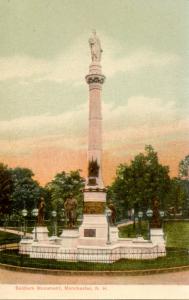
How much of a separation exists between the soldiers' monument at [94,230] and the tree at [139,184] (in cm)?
866

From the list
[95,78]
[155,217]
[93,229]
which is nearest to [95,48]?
[95,78]

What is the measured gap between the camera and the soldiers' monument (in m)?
16.5

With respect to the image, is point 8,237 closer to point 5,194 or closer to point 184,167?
point 5,194

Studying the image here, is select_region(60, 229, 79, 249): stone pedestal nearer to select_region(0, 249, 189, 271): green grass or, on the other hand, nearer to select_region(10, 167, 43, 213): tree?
select_region(0, 249, 189, 271): green grass

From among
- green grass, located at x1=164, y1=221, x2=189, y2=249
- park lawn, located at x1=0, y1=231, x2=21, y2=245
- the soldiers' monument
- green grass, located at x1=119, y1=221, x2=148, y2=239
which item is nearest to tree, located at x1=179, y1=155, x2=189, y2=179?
the soldiers' monument

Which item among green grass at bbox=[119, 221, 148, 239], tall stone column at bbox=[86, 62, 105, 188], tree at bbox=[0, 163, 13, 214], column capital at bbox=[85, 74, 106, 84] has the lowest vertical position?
green grass at bbox=[119, 221, 148, 239]

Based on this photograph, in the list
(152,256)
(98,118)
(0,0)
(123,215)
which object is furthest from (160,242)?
(123,215)

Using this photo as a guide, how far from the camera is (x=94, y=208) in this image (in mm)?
17516

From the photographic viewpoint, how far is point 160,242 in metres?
18.0

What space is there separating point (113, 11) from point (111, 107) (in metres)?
5.32

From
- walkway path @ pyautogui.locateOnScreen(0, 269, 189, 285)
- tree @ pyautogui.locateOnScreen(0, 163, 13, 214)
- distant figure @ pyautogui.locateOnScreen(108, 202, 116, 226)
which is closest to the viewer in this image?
walkway path @ pyautogui.locateOnScreen(0, 269, 189, 285)

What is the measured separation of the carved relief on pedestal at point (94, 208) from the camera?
57.4ft

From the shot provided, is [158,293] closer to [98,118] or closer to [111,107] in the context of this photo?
[98,118]

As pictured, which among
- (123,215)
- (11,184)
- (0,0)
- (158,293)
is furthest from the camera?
(123,215)
